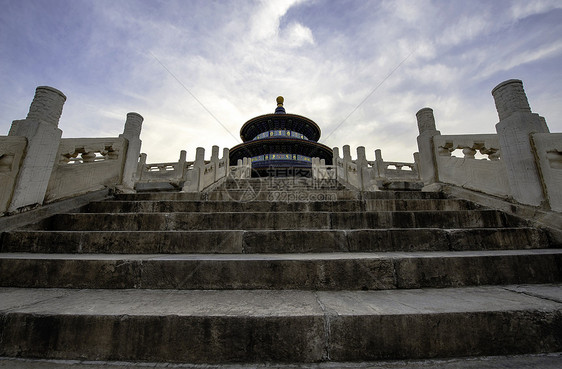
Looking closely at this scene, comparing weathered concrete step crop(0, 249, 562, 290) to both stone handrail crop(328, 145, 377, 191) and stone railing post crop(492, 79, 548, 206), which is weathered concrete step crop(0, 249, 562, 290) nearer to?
stone railing post crop(492, 79, 548, 206)

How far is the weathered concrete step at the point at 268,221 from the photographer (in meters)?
3.10

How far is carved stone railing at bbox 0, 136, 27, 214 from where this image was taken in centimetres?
296

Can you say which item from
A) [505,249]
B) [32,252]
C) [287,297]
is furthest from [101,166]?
[505,249]

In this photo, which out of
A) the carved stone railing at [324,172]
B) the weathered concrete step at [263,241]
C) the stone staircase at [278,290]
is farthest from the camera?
the carved stone railing at [324,172]

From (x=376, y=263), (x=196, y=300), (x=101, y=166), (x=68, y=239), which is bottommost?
(x=196, y=300)

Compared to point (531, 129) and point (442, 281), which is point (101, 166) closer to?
point (442, 281)

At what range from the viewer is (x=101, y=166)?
177 inches

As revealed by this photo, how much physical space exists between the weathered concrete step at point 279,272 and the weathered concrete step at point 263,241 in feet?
1.71

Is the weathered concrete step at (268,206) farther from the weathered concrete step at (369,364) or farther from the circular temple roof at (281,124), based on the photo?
the circular temple roof at (281,124)

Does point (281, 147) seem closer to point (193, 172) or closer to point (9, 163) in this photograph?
point (193, 172)

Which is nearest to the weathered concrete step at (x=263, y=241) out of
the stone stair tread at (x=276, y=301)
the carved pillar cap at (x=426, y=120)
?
the stone stair tread at (x=276, y=301)

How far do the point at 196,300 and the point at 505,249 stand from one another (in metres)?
3.25

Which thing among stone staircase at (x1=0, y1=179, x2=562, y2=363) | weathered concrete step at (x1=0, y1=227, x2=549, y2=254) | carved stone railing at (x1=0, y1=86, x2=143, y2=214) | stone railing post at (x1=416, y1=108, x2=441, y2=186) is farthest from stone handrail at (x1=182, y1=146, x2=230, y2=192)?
stone railing post at (x1=416, y1=108, x2=441, y2=186)

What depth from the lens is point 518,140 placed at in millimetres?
3320
